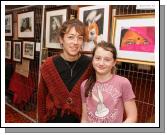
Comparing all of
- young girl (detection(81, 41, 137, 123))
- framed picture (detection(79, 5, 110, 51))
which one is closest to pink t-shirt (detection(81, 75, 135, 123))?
young girl (detection(81, 41, 137, 123))

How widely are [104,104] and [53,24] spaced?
73 centimetres

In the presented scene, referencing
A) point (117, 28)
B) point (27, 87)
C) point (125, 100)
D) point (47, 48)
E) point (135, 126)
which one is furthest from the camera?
point (27, 87)

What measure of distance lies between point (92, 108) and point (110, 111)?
3.4 inches

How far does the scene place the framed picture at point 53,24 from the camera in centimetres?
158

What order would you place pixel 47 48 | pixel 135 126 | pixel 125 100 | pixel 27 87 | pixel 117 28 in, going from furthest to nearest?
pixel 27 87
pixel 47 48
pixel 117 28
pixel 135 126
pixel 125 100

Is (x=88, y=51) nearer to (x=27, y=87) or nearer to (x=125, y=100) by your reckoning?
(x=125, y=100)

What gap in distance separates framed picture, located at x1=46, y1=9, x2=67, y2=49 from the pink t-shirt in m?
0.56

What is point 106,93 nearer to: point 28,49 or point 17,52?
point 28,49

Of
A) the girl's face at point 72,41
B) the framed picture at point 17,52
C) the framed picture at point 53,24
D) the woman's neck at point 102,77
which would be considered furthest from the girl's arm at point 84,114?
the framed picture at point 17,52

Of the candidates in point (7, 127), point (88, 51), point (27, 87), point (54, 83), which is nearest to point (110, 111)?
point (54, 83)

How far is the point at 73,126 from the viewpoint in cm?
124

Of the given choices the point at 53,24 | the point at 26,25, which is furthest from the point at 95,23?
the point at 26,25

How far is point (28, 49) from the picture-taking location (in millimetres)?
2033

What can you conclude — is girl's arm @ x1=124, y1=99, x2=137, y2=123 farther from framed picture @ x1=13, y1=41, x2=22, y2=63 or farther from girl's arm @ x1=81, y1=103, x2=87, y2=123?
framed picture @ x1=13, y1=41, x2=22, y2=63
